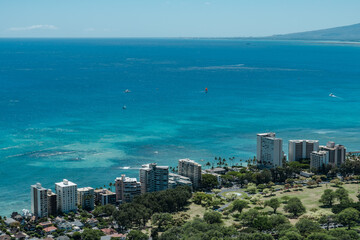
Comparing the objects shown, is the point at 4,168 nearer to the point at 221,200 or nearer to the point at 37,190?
the point at 37,190

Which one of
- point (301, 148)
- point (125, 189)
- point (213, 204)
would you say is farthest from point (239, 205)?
point (301, 148)

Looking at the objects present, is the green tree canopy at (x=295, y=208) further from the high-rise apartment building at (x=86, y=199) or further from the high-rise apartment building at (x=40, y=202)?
the high-rise apartment building at (x=40, y=202)

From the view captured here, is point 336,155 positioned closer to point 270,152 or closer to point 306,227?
point 270,152

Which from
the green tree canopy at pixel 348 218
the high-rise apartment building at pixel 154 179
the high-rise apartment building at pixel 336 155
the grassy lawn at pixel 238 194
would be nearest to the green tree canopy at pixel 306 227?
the green tree canopy at pixel 348 218

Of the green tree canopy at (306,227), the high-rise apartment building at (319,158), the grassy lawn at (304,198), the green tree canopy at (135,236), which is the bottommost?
the grassy lawn at (304,198)

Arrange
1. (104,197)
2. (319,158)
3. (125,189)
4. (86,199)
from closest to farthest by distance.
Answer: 1. (86,199)
2. (104,197)
3. (125,189)
4. (319,158)

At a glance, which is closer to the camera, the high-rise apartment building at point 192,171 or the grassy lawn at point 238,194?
the grassy lawn at point 238,194

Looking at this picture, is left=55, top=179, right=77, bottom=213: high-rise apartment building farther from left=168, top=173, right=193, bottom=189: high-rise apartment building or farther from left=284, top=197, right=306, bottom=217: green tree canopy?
left=284, top=197, right=306, bottom=217: green tree canopy
